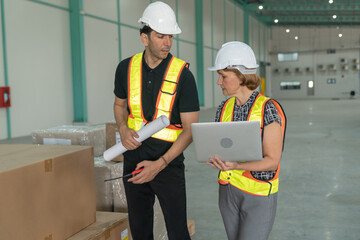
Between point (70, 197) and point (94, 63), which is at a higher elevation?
point (94, 63)

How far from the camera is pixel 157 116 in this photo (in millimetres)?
2340

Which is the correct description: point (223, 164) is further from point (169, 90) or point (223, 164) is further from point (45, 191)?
point (45, 191)

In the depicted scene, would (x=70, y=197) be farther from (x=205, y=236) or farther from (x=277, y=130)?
(x=205, y=236)

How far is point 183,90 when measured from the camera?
2.32 meters

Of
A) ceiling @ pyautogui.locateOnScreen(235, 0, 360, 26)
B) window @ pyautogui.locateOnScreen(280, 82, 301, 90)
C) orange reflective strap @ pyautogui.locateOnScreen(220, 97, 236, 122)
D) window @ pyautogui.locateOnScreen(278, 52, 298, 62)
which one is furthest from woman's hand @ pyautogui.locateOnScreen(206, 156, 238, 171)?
window @ pyautogui.locateOnScreen(278, 52, 298, 62)

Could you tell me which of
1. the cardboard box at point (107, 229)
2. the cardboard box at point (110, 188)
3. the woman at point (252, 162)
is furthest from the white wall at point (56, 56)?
the woman at point (252, 162)

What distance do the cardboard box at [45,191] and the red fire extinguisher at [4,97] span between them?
8.32 m

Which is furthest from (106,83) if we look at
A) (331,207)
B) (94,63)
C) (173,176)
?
(173,176)

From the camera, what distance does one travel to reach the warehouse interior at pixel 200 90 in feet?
15.3

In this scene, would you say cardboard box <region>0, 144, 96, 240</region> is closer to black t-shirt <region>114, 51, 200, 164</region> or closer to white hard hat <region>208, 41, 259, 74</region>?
black t-shirt <region>114, 51, 200, 164</region>

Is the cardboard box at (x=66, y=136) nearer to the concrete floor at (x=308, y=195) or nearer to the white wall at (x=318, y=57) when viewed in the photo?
the concrete floor at (x=308, y=195)

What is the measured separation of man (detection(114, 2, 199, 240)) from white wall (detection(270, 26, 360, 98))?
123 ft

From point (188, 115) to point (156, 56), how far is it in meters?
0.40

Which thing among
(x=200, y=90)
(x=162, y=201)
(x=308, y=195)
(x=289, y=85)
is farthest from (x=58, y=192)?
(x=289, y=85)
